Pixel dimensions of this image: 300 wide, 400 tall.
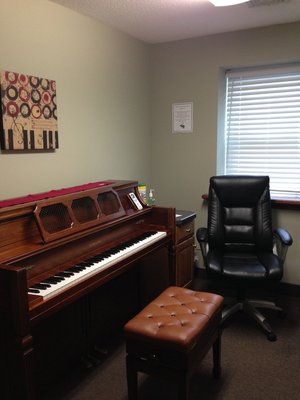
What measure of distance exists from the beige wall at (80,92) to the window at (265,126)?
82 centimetres

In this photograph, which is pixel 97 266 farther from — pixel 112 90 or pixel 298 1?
pixel 298 1

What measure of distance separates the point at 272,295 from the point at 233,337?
84 cm

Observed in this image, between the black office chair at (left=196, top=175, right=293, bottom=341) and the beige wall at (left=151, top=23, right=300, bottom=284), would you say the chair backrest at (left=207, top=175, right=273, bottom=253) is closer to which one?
the black office chair at (left=196, top=175, right=293, bottom=341)

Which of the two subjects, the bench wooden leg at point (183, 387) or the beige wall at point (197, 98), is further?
the beige wall at point (197, 98)

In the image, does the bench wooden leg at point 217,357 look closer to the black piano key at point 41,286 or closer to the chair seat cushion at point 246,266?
the chair seat cushion at point 246,266

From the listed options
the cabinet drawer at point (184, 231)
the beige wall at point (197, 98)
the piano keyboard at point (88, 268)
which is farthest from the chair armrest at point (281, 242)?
the piano keyboard at point (88, 268)

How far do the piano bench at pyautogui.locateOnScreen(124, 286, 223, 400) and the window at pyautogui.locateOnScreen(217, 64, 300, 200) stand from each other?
1.78m

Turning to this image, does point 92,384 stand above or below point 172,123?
below

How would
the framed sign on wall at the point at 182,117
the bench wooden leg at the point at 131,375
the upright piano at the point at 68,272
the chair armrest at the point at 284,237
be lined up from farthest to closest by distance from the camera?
the framed sign on wall at the point at 182,117 < the chair armrest at the point at 284,237 < the bench wooden leg at the point at 131,375 < the upright piano at the point at 68,272

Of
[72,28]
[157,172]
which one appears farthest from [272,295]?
[72,28]

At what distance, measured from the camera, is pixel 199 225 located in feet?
11.9

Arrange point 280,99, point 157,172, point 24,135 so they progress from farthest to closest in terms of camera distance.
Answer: point 157,172 → point 280,99 → point 24,135

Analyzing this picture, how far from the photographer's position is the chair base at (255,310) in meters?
2.57

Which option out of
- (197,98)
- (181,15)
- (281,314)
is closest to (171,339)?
(281,314)
